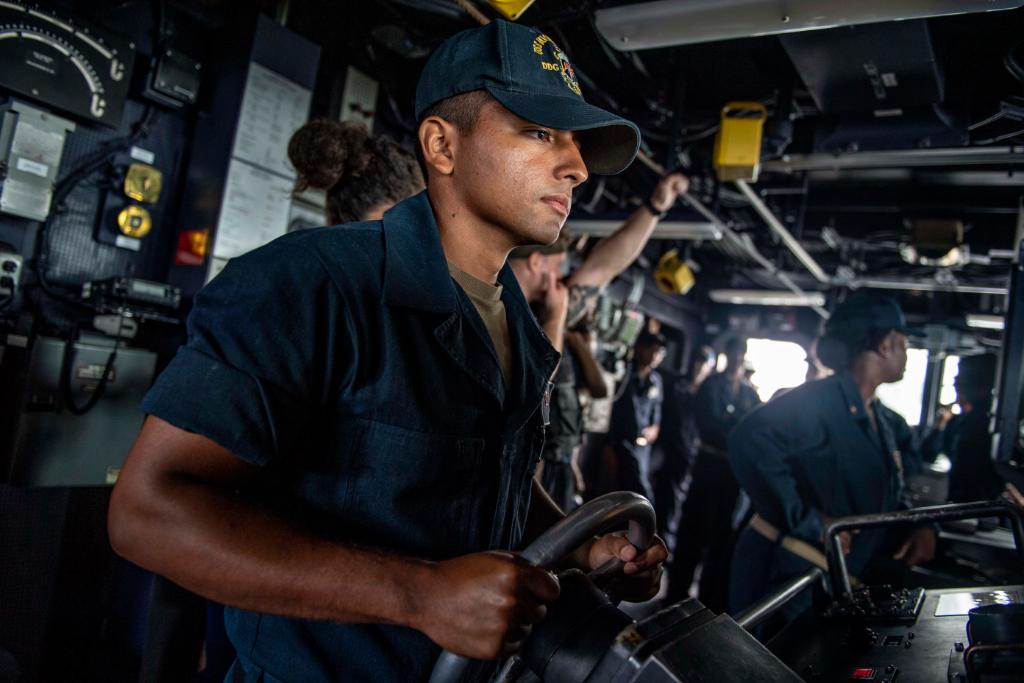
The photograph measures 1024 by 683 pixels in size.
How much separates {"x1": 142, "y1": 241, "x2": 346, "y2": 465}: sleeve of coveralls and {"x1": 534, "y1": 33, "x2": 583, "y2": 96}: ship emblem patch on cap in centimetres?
68

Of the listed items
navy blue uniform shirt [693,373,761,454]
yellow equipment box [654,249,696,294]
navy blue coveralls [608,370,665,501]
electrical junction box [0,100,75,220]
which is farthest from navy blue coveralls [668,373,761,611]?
electrical junction box [0,100,75,220]

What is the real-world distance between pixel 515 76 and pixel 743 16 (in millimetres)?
1832

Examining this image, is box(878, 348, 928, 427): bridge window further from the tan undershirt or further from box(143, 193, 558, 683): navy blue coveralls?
box(143, 193, 558, 683): navy blue coveralls

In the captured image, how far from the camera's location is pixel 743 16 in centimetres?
271

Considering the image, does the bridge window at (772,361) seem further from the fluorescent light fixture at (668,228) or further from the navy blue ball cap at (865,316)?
the navy blue ball cap at (865,316)

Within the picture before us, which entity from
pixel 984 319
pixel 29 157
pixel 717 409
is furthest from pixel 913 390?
pixel 29 157

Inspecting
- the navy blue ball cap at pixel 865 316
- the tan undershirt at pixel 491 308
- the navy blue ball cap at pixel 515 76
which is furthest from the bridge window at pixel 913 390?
the navy blue ball cap at pixel 515 76

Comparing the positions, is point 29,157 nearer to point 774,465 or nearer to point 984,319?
point 774,465

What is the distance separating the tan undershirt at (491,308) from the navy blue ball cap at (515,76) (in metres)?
0.37

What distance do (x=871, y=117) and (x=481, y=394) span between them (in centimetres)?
400

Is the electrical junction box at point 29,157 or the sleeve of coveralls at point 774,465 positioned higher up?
the electrical junction box at point 29,157

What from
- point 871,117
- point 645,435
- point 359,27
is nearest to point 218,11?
point 359,27

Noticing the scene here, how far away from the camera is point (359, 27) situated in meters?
4.38

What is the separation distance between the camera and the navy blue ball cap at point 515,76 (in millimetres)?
1330
